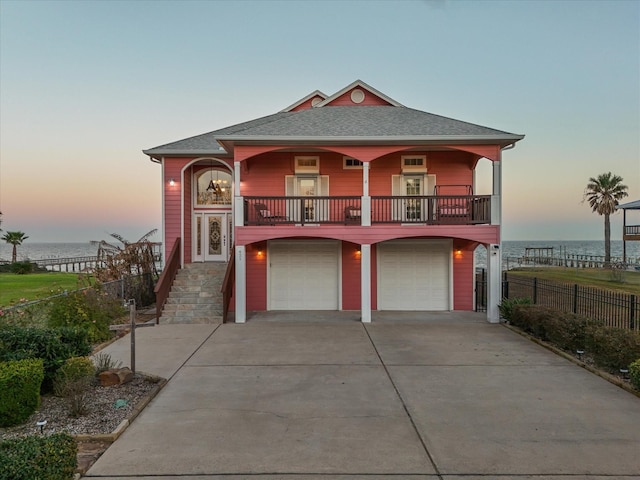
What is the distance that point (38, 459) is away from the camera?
295 cm

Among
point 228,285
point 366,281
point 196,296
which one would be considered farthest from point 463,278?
point 196,296

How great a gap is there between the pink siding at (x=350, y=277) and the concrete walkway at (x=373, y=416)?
4597mm

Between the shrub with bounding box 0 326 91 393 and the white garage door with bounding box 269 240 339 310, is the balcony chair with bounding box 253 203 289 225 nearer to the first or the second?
the white garage door with bounding box 269 240 339 310

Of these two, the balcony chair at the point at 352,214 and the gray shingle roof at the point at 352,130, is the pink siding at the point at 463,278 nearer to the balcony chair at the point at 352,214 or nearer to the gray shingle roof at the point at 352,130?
the balcony chair at the point at 352,214

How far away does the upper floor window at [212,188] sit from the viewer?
14352mm

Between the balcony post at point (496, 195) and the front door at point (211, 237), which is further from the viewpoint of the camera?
the front door at point (211, 237)

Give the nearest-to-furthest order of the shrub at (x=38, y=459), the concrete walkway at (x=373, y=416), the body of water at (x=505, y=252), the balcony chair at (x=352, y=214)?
the shrub at (x=38, y=459) < the concrete walkway at (x=373, y=416) < the balcony chair at (x=352, y=214) < the body of water at (x=505, y=252)

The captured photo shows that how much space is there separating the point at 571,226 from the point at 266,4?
66.1 metres

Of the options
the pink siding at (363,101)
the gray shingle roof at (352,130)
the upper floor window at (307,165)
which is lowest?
the upper floor window at (307,165)

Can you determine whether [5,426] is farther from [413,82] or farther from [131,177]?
[131,177]

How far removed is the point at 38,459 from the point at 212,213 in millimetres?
11812

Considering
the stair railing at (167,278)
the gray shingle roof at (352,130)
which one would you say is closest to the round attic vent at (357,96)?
the gray shingle roof at (352,130)

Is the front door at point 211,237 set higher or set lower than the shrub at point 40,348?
higher

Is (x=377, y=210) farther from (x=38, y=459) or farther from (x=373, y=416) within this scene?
(x=38, y=459)
